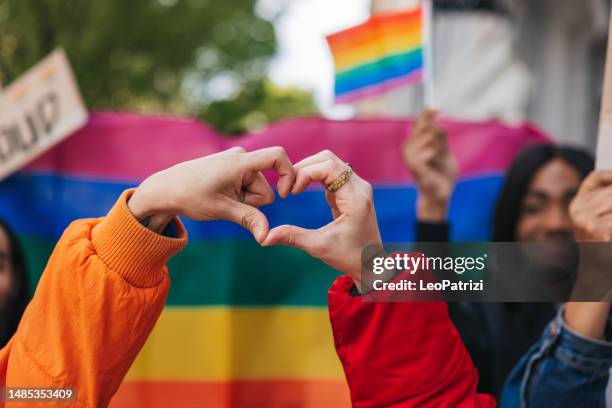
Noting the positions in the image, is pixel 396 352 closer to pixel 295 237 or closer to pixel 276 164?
pixel 295 237

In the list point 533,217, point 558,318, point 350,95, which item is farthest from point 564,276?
point 350,95

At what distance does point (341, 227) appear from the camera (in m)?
1.37

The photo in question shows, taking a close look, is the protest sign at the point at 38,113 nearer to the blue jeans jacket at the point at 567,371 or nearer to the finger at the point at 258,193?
the finger at the point at 258,193

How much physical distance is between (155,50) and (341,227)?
658 cm

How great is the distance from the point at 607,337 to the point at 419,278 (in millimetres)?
453

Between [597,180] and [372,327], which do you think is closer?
[372,327]

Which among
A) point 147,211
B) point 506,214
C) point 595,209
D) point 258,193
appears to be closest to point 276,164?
point 258,193

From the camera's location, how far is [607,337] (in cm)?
154

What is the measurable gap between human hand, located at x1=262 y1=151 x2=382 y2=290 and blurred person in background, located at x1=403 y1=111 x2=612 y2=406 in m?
0.99

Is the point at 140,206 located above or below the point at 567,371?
above

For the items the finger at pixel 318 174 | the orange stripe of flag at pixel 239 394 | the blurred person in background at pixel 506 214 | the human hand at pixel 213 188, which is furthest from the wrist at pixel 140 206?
the orange stripe of flag at pixel 239 394

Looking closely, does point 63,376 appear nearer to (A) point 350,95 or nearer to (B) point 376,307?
(B) point 376,307

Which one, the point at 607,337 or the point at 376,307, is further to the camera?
the point at 607,337

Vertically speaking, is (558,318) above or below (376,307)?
below
